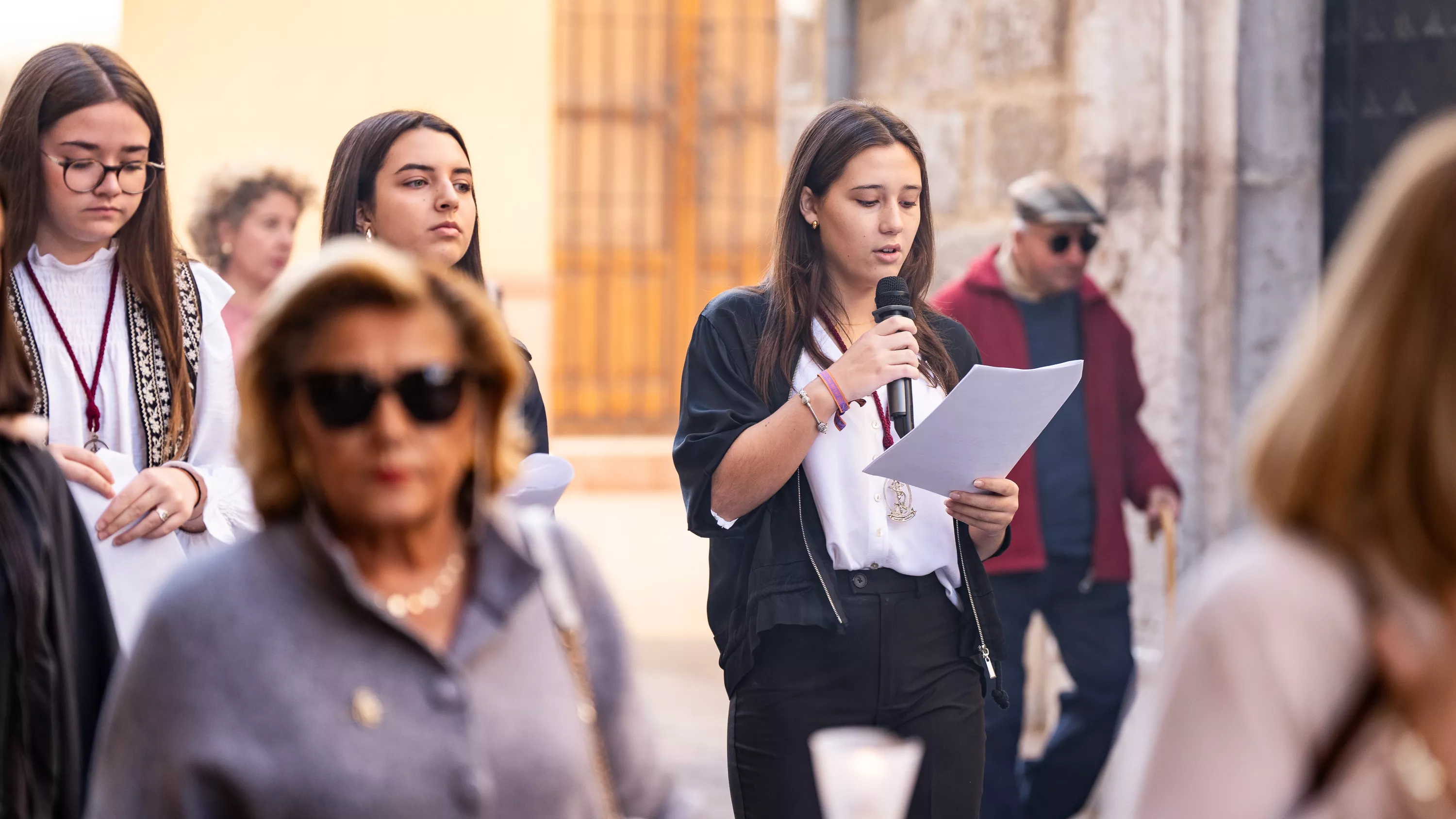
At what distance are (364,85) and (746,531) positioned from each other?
36.3ft

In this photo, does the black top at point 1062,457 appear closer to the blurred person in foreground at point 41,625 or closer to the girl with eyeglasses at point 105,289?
the girl with eyeglasses at point 105,289

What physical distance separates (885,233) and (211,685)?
1.96 m

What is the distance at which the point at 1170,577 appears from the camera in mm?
6082

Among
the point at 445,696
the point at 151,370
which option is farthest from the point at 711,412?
the point at 445,696

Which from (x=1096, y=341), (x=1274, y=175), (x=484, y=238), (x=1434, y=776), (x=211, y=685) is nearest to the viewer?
(x=1434, y=776)

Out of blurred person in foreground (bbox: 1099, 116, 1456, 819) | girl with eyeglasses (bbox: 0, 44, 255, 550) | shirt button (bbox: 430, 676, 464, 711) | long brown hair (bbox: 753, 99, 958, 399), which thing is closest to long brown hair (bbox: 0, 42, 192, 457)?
girl with eyeglasses (bbox: 0, 44, 255, 550)

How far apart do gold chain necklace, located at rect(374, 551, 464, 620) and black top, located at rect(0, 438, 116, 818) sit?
653 mm

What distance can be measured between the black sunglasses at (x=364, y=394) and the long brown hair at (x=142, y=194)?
1549mm

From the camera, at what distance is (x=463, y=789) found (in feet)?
6.25

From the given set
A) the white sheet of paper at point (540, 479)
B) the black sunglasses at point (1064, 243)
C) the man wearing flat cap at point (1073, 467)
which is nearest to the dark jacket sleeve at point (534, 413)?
the white sheet of paper at point (540, 479)

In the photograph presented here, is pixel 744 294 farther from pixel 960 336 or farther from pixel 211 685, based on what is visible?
pixel 211 685

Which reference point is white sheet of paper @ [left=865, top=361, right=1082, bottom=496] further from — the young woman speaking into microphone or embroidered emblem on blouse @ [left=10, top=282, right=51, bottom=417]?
embroidered emblem on blouse @ [left=10, top=282, right=51, bottom=417]

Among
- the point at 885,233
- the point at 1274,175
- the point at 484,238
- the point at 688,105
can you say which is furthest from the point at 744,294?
the point at 688,105

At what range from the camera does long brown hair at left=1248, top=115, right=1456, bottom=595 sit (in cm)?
172
